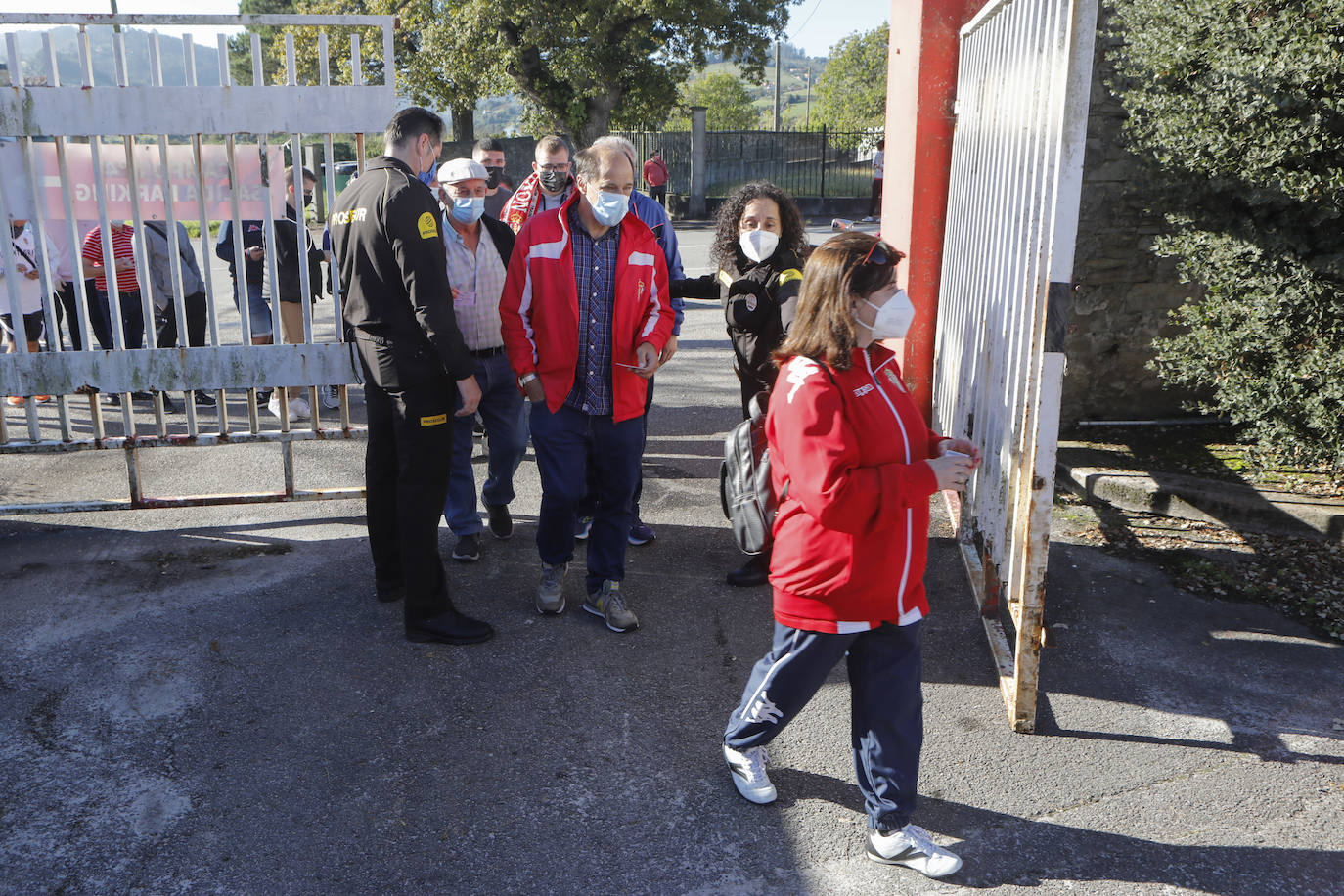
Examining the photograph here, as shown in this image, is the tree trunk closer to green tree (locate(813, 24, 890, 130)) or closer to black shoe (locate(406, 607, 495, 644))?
green tree (locate(813, 24, 890, 130))

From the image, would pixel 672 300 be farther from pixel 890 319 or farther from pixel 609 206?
pixel 890 319

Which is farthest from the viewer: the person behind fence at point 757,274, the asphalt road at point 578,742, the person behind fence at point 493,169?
the person behind fence at point 493,169

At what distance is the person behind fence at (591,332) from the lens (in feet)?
14.0

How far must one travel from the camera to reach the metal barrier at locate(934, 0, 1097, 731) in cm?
329

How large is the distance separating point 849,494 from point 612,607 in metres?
1.99

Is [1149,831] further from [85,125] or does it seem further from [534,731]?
[85,125]

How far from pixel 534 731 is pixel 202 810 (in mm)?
1061

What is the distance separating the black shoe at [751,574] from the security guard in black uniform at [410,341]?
1198 millimetres

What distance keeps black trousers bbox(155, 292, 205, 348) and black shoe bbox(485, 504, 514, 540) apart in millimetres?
4042

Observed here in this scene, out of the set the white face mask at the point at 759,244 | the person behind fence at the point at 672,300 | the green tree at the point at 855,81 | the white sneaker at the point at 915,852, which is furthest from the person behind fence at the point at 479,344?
the green tree at the point at 855,81

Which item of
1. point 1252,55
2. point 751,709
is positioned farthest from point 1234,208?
point 751,709

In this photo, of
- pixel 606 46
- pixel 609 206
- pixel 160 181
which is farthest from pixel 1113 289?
pixel 606 46

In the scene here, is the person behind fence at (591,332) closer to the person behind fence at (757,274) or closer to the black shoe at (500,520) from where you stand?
the person behind fence at (757,274)

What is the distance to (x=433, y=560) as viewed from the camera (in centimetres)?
438
